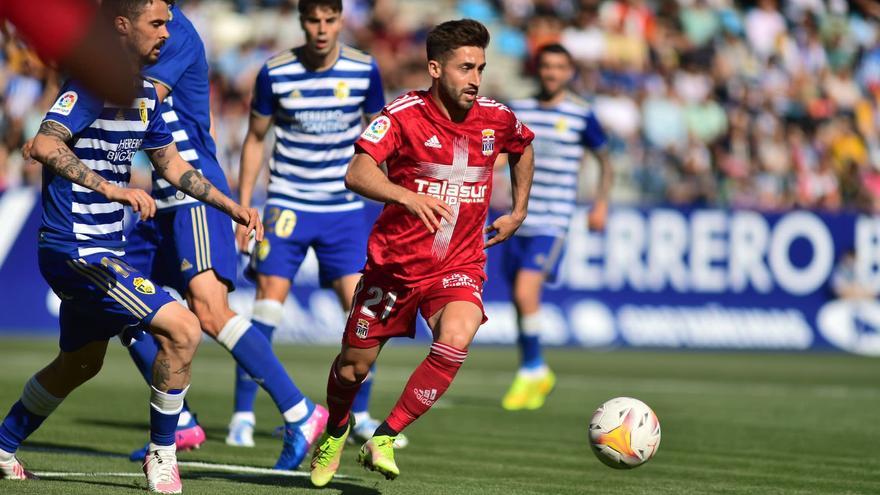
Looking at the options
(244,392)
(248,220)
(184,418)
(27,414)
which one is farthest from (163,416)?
(244,392)

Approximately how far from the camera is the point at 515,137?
683cm

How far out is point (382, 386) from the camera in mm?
13680

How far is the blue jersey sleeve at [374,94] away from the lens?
29.8 ft

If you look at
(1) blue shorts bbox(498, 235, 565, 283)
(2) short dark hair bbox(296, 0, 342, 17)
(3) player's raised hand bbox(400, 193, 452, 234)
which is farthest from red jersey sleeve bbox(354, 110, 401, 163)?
(1) blue shorts bbox(498, 235, 565, 283)

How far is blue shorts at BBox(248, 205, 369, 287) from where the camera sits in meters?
8.96

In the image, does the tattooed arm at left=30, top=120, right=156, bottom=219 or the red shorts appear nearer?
the tattooed arm at left=30, top=120, right=156, bottom=219

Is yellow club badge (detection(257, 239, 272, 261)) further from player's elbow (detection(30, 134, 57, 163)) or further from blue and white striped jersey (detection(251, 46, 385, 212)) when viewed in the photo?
player's elbow (detection(30, 134, 57, 163))

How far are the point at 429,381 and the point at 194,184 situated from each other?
1450 mm

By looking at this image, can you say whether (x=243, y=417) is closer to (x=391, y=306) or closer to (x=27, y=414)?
(x=27, y=414)

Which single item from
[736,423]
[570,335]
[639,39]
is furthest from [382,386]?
[639,39]

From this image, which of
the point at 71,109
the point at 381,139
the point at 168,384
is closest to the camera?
the point at 71,109

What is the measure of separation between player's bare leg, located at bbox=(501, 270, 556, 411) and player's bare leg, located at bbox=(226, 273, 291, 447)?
134 inches

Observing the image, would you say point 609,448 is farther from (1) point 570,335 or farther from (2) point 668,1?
(2) point 668,1

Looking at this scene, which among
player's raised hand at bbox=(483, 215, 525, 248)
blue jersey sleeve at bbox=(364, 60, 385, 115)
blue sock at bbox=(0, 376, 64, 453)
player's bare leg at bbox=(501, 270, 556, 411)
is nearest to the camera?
blue sock at bbox=(0, 376, 64, 453)
